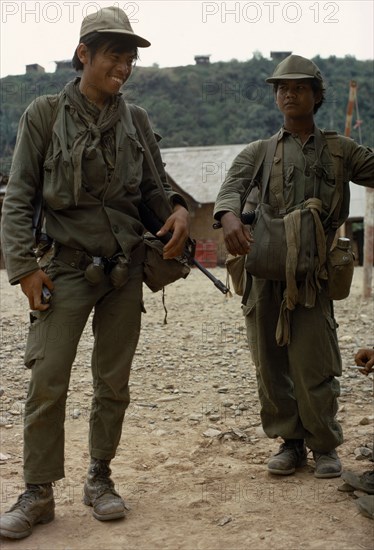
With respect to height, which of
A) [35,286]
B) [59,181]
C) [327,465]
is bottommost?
[327,465]

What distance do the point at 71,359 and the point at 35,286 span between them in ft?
1.19

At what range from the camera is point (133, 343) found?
3.54 m

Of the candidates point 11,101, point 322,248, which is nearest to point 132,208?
point 322,248

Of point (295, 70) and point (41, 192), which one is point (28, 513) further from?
point (295, 70)

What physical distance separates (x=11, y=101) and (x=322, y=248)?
47122mm

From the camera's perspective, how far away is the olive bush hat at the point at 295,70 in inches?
152

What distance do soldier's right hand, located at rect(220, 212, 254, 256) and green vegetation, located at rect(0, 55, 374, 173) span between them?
36570mm

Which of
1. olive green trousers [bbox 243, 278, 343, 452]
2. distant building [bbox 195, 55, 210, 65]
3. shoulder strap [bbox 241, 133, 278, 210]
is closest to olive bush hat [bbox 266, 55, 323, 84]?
shoulder strap [bbox 241, 133, 278, 210]

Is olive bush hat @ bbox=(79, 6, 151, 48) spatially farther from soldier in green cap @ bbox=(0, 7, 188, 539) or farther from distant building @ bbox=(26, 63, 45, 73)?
distant building @ bbox=(26, 63, 45, 73)

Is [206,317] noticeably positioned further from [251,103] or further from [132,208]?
[251,103]

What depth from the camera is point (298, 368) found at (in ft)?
13.0

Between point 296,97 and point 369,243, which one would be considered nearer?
point 296,97

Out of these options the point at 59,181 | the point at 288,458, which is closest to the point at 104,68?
the point at 59,181

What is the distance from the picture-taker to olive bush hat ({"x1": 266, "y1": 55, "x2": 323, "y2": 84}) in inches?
152
